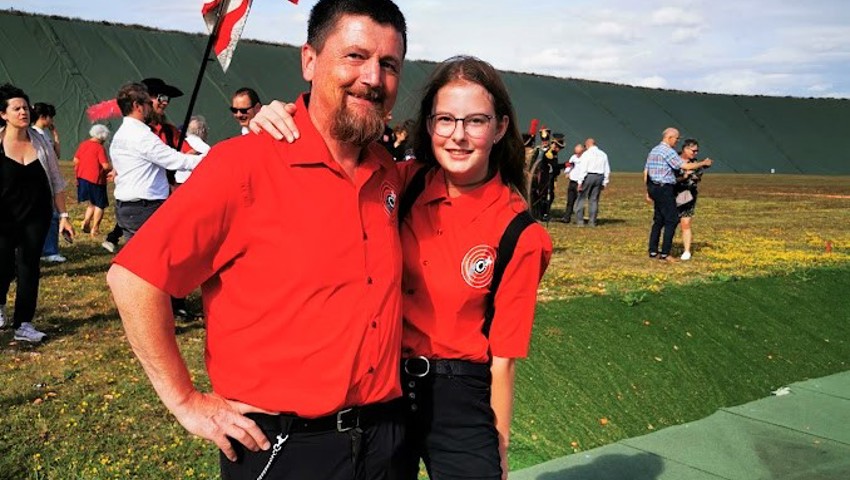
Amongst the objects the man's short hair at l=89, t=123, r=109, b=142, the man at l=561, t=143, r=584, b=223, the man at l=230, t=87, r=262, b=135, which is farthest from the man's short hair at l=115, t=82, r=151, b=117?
the man at l=561, t=143, r=584, b=223

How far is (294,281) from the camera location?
2.14m

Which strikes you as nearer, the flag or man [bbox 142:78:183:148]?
the flag

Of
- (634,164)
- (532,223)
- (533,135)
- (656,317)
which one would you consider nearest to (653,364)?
(656,317)

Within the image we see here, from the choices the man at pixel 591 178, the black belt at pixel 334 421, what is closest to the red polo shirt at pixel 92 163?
the man at pixel 591 178

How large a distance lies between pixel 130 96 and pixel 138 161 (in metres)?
0.57

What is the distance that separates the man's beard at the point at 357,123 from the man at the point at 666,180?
1056 centimetres

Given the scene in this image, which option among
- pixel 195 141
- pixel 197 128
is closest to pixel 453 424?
pixel 195 141

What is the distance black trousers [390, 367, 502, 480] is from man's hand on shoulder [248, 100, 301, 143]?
0.93 m

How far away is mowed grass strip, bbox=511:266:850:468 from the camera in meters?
5.76

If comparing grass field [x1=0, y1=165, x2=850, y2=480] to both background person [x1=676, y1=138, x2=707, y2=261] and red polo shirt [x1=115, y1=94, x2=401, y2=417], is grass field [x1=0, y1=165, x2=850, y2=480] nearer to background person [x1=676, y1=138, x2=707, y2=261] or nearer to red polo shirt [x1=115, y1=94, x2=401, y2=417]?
background person [x1=676, y1=138, x2=707, y2=261]

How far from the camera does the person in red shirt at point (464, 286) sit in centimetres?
268

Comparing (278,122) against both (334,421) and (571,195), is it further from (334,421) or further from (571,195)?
(571,195)

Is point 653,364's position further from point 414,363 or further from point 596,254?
point 596,254

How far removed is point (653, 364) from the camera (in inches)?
271
